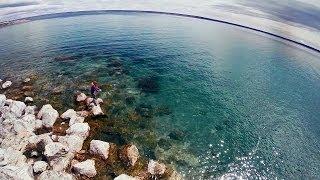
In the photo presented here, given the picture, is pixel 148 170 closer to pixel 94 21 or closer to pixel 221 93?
pixel 221 93


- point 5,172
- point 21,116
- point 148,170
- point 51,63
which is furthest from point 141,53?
point 5,172

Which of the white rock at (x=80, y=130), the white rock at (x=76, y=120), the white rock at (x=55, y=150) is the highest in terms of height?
the white rock at (x=55, y=150)

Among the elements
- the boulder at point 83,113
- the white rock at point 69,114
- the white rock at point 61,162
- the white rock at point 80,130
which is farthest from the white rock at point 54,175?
the boulder at point 83,113

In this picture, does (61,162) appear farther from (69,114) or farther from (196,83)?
(196,83)

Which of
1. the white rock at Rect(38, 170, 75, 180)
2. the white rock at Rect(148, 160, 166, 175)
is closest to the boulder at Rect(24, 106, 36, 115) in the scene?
the white rock at Rect(38, 170, 75, 180)

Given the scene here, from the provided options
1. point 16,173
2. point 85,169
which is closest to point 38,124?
point 16,173

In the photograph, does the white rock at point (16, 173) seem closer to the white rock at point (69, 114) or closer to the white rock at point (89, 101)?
the white rock at point (69, 114)
